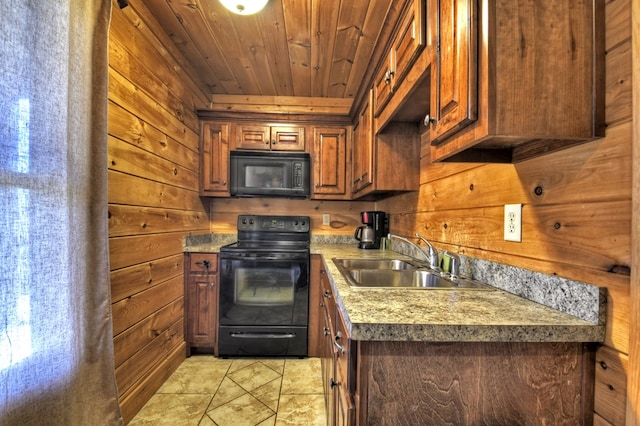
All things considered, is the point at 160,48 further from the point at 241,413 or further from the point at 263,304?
the point at 241,413

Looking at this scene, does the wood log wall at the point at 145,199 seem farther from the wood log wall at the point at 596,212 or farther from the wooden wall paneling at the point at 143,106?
the wood log wall at the point at 596,212

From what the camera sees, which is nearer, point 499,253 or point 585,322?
point 585,322

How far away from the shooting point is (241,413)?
1.55m

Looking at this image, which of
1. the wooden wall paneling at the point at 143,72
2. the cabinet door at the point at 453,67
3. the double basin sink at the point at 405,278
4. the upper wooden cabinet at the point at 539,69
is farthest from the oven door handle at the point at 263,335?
the upper wooden cabinet at the point at 539,69

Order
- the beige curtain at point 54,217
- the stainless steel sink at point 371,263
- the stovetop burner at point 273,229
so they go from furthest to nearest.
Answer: the stovetop burner at point 273,229 < the stainless steel sink at point 371,263 < the beige curtain at point 54,217

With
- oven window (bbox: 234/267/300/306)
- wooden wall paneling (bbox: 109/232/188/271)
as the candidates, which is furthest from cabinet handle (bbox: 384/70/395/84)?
wooden wall paneling (bbox: 109/232/188/271)

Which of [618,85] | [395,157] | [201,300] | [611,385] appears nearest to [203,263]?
[201,300]

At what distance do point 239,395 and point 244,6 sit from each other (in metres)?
2.32

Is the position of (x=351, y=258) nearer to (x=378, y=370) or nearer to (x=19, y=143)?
(x=378, y=370)

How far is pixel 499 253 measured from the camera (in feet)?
3.32

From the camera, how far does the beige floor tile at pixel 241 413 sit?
1495mm

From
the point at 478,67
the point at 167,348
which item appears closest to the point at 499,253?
the point at 478,67

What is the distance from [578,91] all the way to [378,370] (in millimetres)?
820

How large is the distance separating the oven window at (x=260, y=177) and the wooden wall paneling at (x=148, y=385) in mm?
1436
